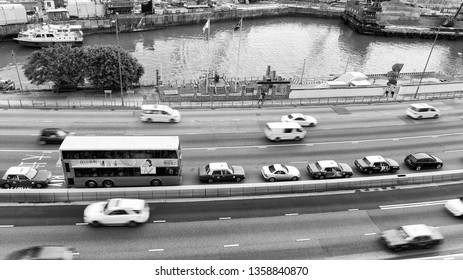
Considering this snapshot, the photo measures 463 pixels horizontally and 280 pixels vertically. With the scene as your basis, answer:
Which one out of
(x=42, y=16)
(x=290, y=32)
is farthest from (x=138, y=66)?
(x=290, y=32)

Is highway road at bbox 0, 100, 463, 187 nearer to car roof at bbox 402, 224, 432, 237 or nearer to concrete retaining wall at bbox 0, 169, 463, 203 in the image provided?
concrete retaining wall at bbox 0, 169, 463, 203

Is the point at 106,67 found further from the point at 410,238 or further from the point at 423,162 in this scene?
the point at 410,238

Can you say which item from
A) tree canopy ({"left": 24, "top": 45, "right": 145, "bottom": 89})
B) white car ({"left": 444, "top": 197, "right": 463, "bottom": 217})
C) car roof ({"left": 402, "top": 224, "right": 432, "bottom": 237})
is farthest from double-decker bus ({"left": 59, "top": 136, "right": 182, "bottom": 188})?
tree canopy ({"left": 24, "top": 45, "right": 145, "bottom": 89})

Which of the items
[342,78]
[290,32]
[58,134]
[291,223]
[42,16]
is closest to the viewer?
[291,223]

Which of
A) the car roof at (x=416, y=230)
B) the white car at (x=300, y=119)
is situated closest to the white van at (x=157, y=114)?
the white car at (x=300, y=119)

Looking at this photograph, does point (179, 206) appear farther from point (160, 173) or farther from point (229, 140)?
point (229, 140)
